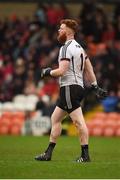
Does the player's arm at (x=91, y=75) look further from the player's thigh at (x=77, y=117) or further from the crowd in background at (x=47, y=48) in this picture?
the crowd in background at (x=47, y=48)

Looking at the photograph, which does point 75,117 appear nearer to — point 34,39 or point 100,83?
point 100,83

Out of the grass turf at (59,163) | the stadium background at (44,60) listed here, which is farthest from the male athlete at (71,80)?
the stadium background at (44,60)

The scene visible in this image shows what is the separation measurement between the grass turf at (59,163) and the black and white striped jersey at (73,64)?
1308 millimetres

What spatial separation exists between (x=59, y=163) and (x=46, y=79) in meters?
11.8

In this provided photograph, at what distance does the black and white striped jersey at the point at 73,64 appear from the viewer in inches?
522

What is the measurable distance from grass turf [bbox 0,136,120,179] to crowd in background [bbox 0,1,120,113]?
5.71m

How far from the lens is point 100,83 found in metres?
23.9

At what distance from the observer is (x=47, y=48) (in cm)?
2642

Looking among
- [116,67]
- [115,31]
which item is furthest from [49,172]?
[115,31]

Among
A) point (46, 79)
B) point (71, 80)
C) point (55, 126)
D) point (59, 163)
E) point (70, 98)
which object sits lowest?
point (59, 163)

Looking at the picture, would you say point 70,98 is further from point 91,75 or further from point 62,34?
point 62,34

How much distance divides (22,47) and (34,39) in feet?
1.57

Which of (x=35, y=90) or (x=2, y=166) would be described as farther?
(x=35, y=90)

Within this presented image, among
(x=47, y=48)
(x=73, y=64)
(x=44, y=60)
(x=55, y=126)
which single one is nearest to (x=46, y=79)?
(x=44, y=60)
